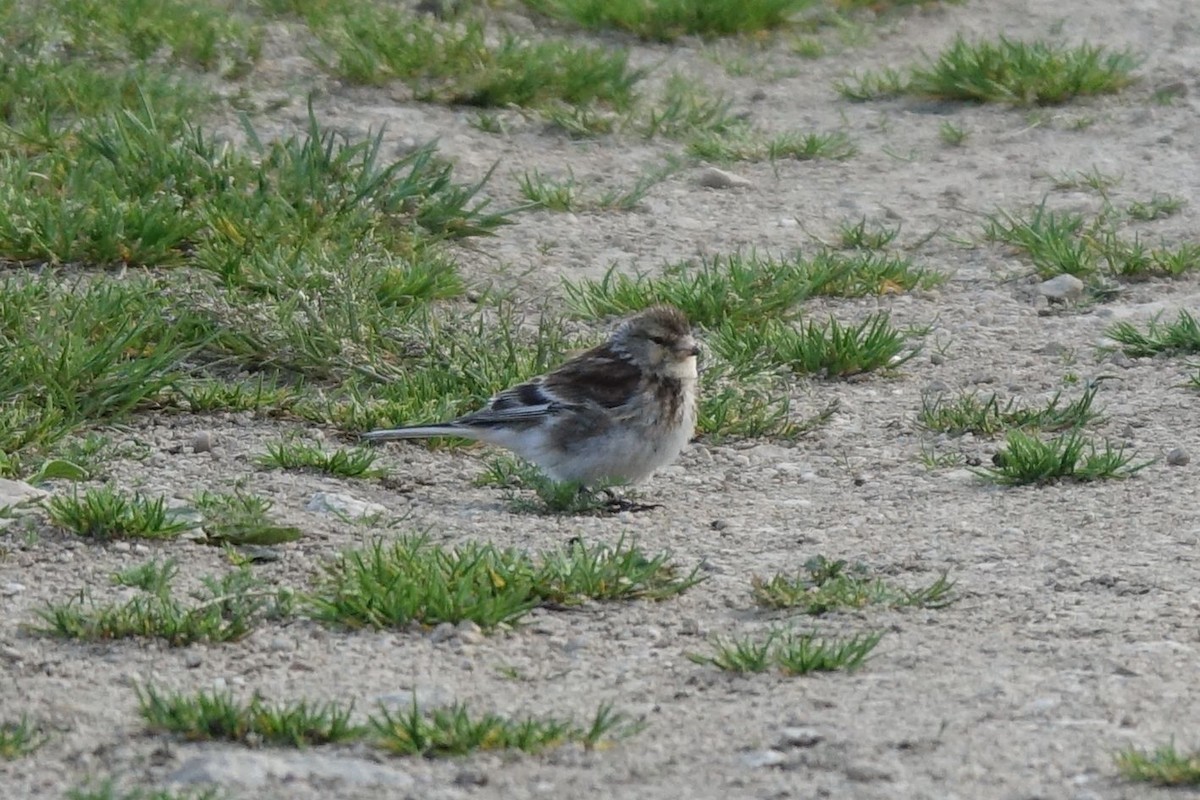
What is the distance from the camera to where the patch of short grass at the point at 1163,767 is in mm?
4395

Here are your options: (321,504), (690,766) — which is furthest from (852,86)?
(690,766)

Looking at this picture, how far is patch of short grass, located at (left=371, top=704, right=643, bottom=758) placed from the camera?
4.70m

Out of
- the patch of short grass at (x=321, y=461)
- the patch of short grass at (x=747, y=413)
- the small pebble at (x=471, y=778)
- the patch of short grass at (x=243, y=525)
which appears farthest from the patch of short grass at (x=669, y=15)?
the small pebble at (x=471, y=778)

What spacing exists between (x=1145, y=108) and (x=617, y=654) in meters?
7.06

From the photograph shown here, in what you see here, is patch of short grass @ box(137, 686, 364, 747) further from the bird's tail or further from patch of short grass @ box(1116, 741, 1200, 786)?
the bird's tail

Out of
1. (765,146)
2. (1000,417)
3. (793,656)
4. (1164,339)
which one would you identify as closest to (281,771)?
(793,656)

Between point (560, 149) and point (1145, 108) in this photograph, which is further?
point (1145, 108)

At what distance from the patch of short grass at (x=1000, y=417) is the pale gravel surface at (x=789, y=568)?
0.10m

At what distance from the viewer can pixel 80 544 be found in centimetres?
611

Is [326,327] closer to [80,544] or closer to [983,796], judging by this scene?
[80,544]

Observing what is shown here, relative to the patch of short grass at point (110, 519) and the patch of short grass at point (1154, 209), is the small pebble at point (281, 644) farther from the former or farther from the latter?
the patch of short grass at point (1154, 209)

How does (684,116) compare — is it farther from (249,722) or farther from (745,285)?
(249,722)

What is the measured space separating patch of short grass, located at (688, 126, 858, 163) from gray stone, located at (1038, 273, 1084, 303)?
2077mm

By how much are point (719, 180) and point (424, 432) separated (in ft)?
12.6
